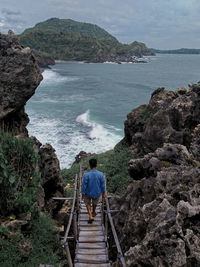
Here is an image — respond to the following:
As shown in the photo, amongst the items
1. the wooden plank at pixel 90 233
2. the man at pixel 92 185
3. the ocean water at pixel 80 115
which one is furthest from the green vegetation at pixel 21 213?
the ocean water at pixel 80 115

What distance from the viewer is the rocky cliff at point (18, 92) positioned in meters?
11.9

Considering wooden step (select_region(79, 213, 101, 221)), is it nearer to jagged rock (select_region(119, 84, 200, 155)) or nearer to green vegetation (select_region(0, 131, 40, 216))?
green vegetation (select_region(0, 131, 40, 216))

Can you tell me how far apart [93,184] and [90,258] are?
2.08 metres

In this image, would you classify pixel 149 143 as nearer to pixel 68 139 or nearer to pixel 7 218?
pixel 7 218

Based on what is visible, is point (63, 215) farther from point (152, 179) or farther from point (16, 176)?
point (152, 179)

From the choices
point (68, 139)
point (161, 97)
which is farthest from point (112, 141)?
point (161, 97)

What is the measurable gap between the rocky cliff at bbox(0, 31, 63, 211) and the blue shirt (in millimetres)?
4113

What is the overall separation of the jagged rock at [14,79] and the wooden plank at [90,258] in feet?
22.3

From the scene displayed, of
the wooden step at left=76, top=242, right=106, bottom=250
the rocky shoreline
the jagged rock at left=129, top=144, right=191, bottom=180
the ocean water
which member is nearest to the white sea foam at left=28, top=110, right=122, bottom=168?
the ocean water

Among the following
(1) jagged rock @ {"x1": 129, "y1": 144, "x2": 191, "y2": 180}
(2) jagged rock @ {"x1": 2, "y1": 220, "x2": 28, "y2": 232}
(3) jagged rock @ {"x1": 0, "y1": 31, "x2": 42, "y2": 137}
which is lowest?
(2) jagged rock @ {"x1": 2, "y1": 220, "x2": 28, "y2": 232}

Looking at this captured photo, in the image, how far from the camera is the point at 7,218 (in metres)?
7.67

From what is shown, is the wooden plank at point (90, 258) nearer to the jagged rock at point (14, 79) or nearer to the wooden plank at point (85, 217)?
the wooden plank at point (85, 217)

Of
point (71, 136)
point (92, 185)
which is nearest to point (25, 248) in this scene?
point (92, 185)

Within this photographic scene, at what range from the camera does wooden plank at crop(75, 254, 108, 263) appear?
643cm
